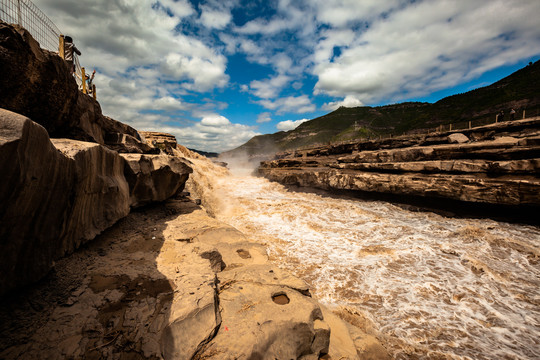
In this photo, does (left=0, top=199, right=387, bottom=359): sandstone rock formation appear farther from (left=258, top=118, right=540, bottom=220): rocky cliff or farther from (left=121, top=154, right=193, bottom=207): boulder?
(left=258, top=118, right=540, bottom=220): rocky cliff

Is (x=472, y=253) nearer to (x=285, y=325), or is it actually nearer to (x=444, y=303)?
(x=444, y=303)

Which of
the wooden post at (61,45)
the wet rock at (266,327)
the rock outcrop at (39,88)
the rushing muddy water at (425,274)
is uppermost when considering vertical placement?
the wooden post at (61,45)

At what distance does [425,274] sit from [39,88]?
8.98 m

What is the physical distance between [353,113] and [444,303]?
13294cm

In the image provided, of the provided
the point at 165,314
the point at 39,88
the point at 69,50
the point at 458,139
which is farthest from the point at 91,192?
the point at 458,139

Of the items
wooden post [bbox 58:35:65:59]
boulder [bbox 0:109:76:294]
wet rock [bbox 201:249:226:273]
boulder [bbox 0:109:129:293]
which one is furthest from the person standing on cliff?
wet rock [bbox 201:249:226:273]

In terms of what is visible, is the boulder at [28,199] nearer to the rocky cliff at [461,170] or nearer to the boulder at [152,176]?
the boulder at [152,176]

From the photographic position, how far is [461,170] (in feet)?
31.2

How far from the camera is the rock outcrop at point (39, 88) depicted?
2.91 meters

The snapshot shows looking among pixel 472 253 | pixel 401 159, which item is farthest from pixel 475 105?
pixel 472 253

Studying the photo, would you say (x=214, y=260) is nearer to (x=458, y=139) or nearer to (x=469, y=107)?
(x=458, y=139)

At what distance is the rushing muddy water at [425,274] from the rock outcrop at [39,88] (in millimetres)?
6083

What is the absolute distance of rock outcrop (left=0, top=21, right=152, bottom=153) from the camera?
2914mm

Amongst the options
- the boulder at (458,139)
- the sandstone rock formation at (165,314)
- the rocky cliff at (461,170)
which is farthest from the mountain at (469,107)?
the sandstone rock formation at (165,314)
